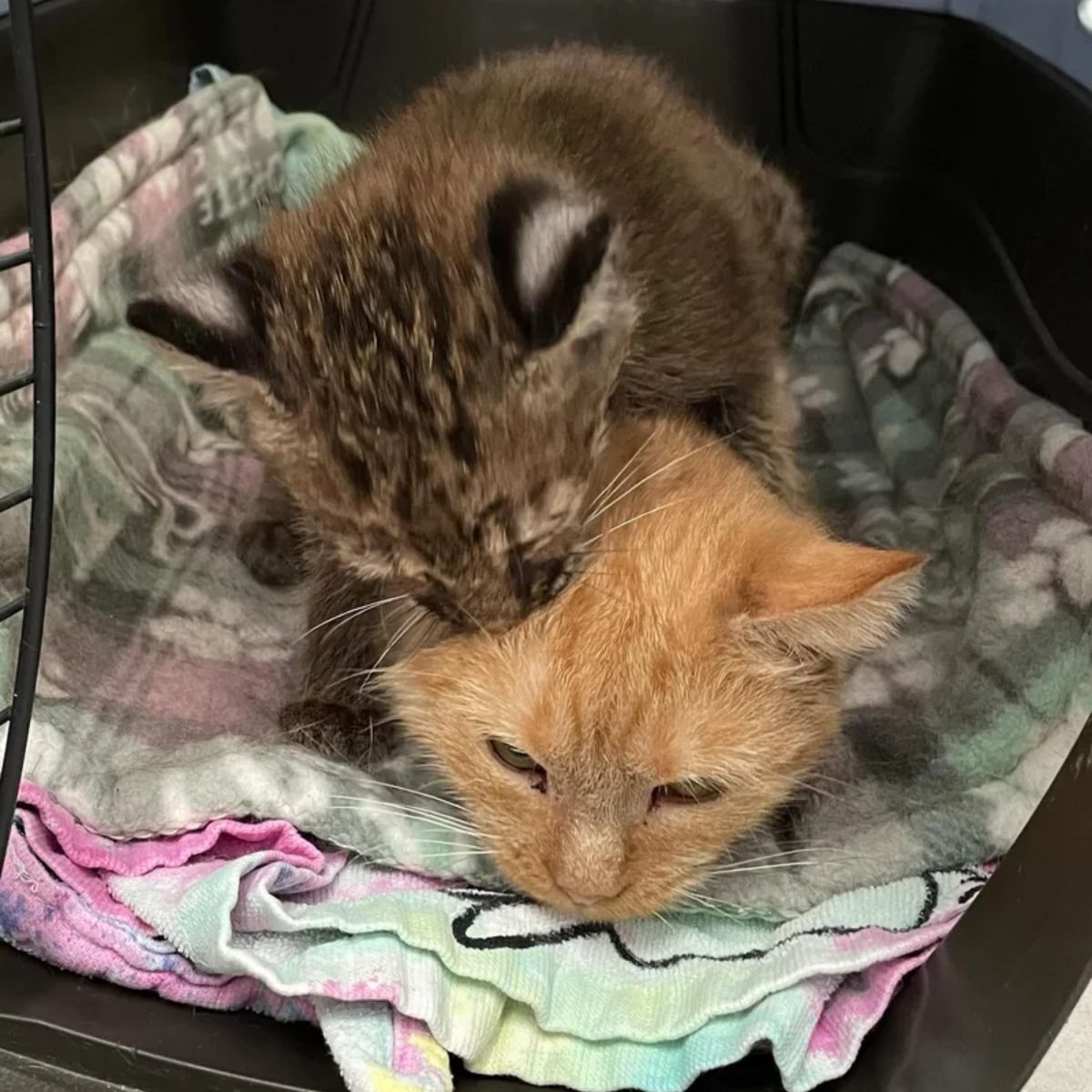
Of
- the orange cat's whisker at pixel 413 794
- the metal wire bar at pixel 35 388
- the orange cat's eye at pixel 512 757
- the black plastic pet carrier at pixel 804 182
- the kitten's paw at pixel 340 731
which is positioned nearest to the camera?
the metal wire bar at pixel 35 388

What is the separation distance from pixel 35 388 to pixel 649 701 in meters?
0.55

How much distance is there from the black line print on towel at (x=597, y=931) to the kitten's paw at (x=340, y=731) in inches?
10.5

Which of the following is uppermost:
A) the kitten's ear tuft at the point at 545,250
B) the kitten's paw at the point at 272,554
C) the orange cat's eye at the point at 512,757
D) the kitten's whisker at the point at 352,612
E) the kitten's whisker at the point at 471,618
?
the kitten's ear tuft at the point at 545,250

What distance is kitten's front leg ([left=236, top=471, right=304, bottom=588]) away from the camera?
163 centimetres

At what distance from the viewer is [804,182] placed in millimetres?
2266

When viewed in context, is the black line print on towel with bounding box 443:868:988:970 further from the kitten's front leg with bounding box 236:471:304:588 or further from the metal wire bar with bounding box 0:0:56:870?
the kitten's front leg with bounding box 236:471:304:588

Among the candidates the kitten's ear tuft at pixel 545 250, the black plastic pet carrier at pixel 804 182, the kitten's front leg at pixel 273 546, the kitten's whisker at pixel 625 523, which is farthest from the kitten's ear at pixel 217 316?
Answer: the kitten's front leg at pixel 273 546

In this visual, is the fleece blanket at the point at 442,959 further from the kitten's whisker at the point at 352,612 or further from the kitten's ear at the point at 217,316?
the kitten's ear at the point at 217,316

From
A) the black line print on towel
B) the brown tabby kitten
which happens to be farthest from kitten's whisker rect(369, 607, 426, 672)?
the black line print on towel

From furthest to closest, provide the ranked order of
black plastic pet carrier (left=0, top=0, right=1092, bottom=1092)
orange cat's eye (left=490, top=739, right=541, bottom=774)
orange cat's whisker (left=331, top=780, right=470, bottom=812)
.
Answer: orange cat's whisker (left=331, top=780, right=470, bottom=812) < orange cat's eye (left=490, top=739, right=541, bottom=774) < black plastic pet carrier (left=0, top=0, right=1092, bottom=1092)

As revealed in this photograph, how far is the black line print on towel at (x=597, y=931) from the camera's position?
42.1 inches

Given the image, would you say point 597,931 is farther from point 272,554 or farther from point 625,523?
point 272,554

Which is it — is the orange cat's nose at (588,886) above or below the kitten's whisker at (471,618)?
below

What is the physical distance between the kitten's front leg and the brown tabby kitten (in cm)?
22
